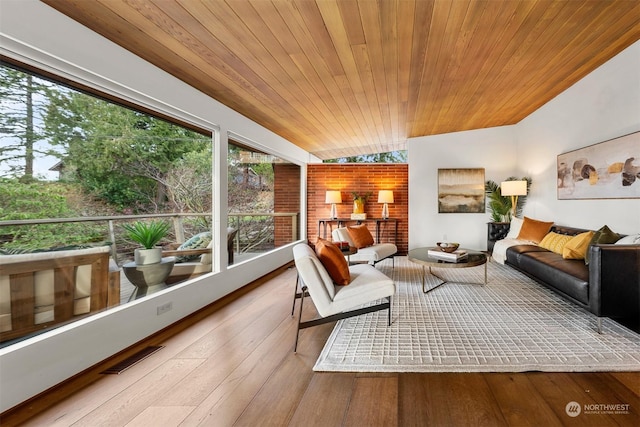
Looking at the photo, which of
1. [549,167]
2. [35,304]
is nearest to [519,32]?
[549,167]

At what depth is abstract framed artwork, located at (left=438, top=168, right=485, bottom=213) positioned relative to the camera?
6.39 meters

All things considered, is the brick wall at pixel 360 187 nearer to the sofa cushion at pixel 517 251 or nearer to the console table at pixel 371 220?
the console table at pixel 371 220

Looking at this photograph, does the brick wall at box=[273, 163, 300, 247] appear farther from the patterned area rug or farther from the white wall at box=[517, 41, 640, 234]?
the white wall at box=[517, 41, 640, 234]

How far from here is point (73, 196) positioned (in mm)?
2164

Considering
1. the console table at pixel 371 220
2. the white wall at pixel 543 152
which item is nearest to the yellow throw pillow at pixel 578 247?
the white wall at pixel 543 152

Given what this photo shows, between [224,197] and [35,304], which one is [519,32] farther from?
[35,304]

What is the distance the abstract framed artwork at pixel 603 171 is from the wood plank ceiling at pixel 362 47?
105cm

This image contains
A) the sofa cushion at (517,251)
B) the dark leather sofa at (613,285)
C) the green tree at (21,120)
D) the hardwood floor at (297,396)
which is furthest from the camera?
the sofa cushion at (517,251)

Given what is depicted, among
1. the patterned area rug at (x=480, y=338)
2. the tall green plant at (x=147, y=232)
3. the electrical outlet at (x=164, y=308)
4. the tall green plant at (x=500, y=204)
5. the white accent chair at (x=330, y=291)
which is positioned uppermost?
the tall green plant at (x=500, y=204)

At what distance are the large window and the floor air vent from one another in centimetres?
44

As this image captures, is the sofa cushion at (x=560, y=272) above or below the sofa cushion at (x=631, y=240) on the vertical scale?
below

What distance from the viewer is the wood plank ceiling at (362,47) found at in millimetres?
2051

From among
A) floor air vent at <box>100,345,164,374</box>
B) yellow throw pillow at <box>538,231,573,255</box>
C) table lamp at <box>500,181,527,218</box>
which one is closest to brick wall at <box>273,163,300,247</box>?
floor air vent at <box>100,345,164,374</box>

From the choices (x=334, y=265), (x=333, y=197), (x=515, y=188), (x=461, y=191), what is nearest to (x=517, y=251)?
(x=515, y=188)
